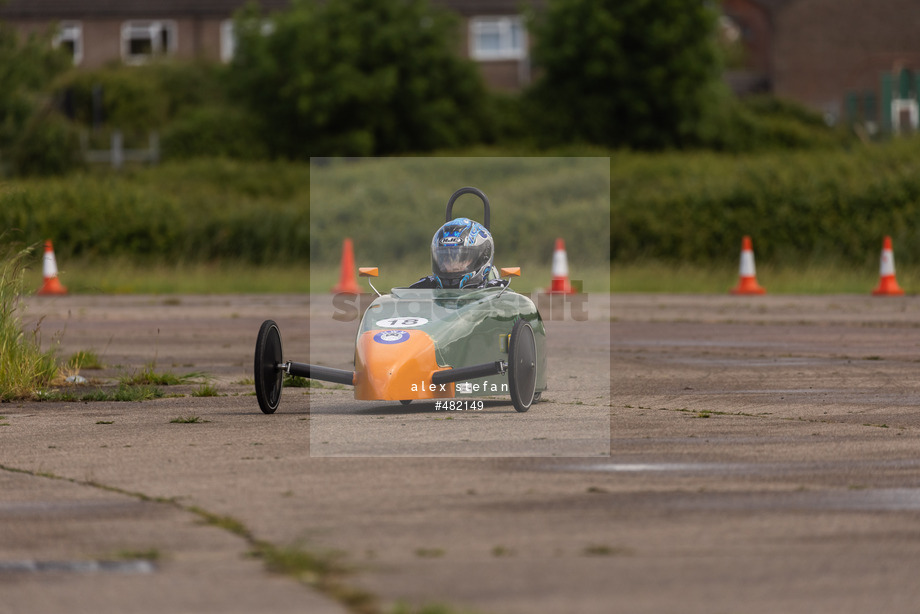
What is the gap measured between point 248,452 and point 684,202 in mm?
26820

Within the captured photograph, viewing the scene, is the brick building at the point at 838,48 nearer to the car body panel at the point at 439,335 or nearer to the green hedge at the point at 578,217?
the green hedge at the point at 578,217

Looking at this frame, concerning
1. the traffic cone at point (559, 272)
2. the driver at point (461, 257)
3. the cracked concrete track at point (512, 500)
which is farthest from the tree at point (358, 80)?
the driver at point (461, 257)

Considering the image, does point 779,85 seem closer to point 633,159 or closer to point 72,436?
point 633,159

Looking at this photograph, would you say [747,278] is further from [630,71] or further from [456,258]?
[630,71]

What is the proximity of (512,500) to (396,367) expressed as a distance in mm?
3427

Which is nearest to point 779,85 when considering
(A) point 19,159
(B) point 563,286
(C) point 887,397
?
(A) point 19,159

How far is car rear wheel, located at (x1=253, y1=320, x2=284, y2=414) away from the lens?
Answer: 11430 mm

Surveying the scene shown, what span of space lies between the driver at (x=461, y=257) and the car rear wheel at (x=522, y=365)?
929 millimetres

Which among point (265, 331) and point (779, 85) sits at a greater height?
point (779, 85)

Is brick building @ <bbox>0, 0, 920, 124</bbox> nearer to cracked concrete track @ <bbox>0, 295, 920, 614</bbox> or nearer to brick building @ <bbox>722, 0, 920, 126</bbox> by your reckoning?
brick building @ <bbox>722, 0, 920, 126</bbox>

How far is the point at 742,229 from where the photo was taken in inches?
1356

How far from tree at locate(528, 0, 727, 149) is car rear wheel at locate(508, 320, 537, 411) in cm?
4195

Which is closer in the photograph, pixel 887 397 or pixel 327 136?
pixel 887 397

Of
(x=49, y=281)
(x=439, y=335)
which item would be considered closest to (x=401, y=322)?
(x=439, y=335)
